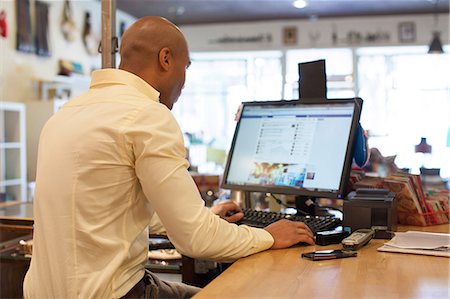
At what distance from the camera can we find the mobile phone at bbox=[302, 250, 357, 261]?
4.31ft

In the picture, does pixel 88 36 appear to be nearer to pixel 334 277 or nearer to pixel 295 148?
pixel 295 148

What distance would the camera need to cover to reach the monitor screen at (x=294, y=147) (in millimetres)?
1765

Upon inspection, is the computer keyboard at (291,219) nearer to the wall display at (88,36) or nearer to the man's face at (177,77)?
the man's face at (177,77)

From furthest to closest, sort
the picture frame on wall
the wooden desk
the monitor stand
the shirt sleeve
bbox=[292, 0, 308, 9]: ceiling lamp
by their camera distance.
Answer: the picture frame on wall, bbox=[292, 0, 308, 9]: ceiling lamp, the monitor stand, the shirt sleeve, the wooden desk

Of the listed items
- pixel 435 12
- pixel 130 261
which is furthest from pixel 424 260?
pixel 435 12

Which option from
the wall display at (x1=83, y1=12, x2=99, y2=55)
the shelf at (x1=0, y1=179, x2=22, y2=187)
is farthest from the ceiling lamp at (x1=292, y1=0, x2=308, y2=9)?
the shelf at (x1=0, y1=179, x2=22, y2=187)

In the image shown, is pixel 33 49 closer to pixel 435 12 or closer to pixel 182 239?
pixel 182 239

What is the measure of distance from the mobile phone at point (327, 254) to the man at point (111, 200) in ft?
0.42

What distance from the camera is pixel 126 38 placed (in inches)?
57.9

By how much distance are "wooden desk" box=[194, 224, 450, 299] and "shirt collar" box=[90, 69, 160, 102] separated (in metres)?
0.46

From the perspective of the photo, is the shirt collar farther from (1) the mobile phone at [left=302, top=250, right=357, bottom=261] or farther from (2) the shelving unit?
(2) the shelving unit

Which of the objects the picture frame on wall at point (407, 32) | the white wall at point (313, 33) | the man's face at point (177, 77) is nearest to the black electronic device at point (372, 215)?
the man's face at point (177, 77)

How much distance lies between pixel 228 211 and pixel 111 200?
0.60 metres

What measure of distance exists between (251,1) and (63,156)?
761cm
